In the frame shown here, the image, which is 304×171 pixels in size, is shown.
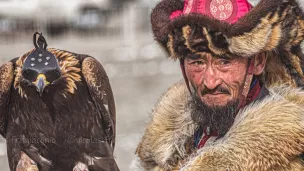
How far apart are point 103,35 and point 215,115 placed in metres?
10.5

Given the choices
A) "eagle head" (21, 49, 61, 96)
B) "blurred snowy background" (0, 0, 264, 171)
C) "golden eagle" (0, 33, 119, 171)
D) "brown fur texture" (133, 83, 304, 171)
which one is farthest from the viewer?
"blurred snowy background" (0, 0, 264, 171)

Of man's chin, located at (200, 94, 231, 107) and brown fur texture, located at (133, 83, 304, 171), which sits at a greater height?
man's chin, located at (200, 94, 231, 107)

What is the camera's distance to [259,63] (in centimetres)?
227

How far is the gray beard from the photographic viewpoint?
2242 mm

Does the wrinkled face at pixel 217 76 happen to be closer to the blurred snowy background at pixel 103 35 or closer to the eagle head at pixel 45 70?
the eagle head at pixel 45 70

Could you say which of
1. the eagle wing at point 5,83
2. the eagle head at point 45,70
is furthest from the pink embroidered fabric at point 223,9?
the eagle wing at point 5,83

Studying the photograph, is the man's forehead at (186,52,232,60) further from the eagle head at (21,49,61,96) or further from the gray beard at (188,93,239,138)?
the eagle head at (21,49,61,96)

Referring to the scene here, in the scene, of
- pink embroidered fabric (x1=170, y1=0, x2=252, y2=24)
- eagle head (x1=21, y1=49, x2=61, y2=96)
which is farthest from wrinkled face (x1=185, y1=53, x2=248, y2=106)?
Answer: eagle head (x1=21, y1=49, x2=61, y2=96)

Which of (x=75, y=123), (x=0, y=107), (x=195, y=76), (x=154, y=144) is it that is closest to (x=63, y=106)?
(x=75, y=123)

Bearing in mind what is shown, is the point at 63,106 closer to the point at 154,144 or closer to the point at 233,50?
the point at 154,144

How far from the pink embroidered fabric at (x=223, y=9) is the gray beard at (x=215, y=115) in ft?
0.91

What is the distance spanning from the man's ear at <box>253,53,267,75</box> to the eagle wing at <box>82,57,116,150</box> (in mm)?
730

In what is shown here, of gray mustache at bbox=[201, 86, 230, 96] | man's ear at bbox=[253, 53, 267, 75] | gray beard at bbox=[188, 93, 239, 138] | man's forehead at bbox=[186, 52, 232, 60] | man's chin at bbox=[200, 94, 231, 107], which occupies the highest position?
man's forehead at bbox=[186, 52, 232, 60]

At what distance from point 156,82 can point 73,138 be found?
789cm
